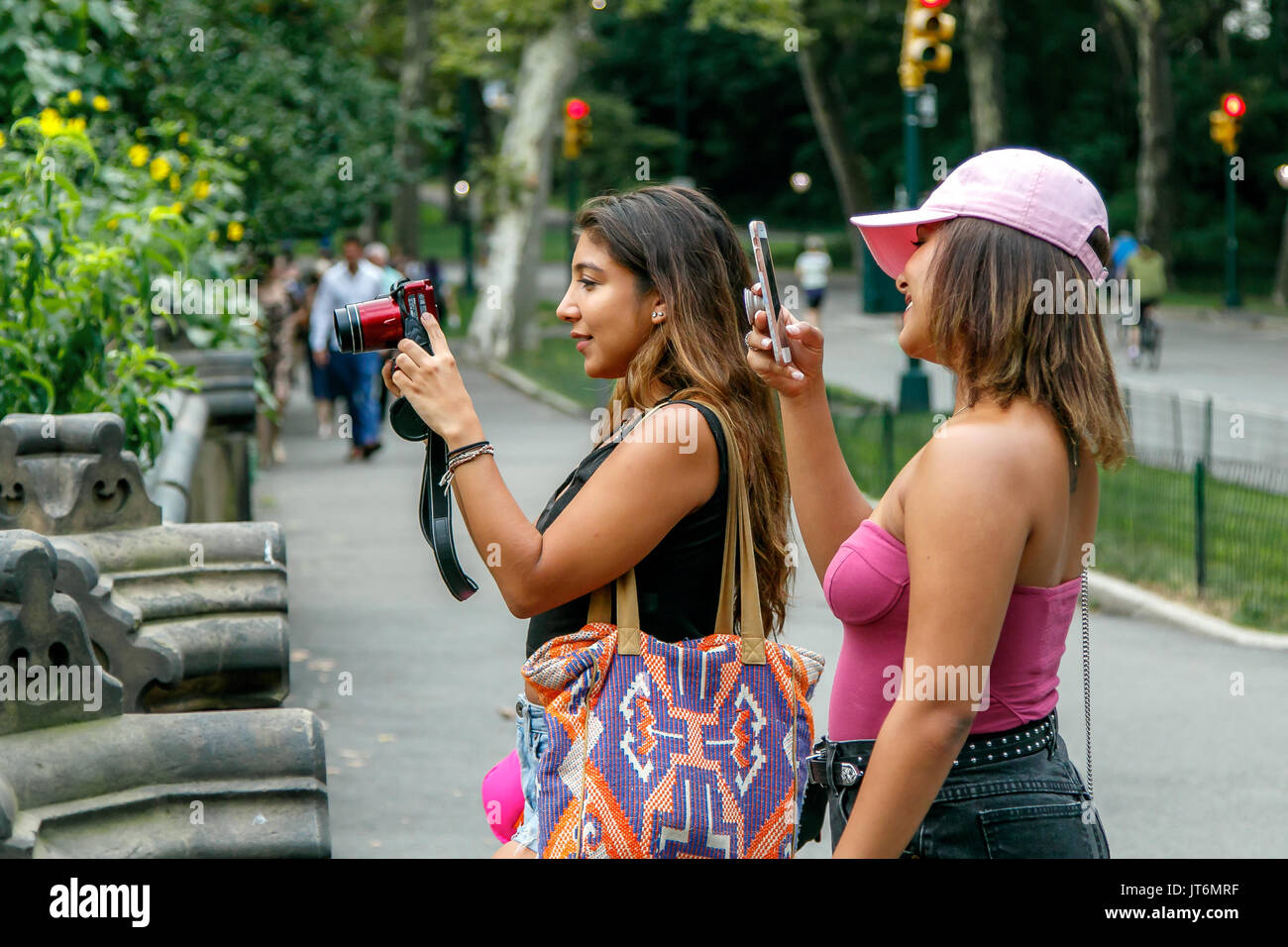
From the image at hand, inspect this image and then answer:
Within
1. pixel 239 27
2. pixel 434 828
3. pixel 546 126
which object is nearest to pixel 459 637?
pixel 434 828

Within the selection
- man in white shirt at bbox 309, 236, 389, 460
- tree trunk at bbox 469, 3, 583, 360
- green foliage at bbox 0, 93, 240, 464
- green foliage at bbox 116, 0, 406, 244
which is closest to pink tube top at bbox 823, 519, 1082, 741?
green foliage at bbox 0, 93, 240, 464

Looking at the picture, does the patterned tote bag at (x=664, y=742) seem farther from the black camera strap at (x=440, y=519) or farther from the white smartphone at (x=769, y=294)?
the white smartphone at (x=769, y=294)

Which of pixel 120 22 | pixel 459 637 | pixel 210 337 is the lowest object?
pixel 459 637

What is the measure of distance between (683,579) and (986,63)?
39172 millimetres

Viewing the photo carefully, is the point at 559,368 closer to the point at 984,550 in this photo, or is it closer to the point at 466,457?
the point at 466,457

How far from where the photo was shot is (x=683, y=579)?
2537mm

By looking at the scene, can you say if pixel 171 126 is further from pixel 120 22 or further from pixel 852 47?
pixel 852 47

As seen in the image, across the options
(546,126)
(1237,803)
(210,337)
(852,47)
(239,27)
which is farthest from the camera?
(852,47)

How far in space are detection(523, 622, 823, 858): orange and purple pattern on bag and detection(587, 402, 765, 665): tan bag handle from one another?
2 cm

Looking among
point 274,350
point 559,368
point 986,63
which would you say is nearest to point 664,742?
point 274,350

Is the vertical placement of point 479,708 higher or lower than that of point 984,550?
lower

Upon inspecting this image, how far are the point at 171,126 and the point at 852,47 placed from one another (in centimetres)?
4823

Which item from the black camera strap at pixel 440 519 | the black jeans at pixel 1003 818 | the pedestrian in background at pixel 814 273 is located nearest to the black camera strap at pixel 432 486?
the black camera strap at pixel 440 519

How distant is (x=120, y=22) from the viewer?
28.3 ft
